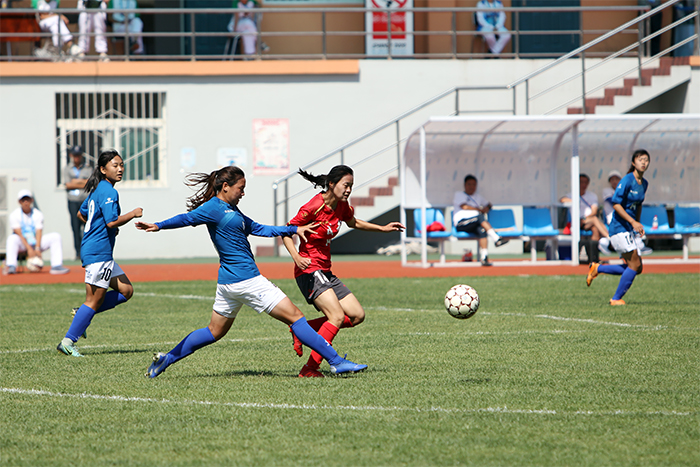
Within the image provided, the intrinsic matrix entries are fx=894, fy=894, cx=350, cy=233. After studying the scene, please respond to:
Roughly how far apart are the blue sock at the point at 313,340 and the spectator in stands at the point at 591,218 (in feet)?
38.3

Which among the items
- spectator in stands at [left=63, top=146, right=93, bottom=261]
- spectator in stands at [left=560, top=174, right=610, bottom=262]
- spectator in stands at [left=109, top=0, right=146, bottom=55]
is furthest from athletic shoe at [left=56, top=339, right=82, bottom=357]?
spectator in stands at [left=109, top=0, right=146, bottom=55]

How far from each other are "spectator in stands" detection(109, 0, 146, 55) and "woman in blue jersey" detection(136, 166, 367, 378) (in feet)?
54.8

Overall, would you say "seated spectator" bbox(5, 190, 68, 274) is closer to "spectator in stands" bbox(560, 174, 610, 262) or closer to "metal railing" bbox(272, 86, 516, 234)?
"metal railing" bbox(272, 86, 516, 234)

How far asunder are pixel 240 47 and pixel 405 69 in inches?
168

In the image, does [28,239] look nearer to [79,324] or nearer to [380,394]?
[79,324]

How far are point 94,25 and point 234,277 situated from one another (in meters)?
17.2

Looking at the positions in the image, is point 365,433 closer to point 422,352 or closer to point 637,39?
Result: point 422,352

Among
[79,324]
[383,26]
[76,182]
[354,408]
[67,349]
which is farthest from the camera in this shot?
[383,26]

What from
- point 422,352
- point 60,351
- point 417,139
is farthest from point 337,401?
point 417,139

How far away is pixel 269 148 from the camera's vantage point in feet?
71.3

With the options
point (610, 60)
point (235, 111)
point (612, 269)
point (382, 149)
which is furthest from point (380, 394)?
point (610, 60)

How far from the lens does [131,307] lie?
1184cm

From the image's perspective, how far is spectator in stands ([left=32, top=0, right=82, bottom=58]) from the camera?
2153 cm

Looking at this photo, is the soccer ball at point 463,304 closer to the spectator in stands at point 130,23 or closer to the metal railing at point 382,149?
the metal railing at point 382,149
